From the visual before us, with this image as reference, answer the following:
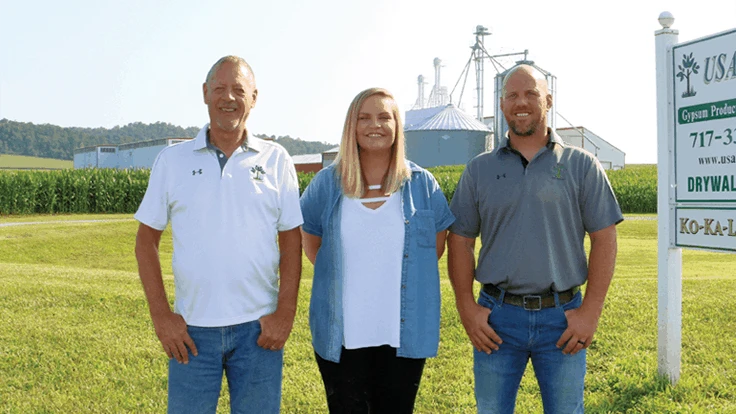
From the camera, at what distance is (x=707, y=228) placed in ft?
14.8

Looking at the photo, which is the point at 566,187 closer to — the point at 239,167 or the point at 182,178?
the point at 239,167

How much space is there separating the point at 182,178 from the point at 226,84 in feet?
1.54

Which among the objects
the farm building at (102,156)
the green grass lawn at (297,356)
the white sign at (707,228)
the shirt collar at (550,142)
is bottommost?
the green grass lawn at (297,356)

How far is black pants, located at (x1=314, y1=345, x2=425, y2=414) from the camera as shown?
297 cm

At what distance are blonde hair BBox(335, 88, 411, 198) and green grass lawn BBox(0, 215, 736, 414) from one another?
8.42ft

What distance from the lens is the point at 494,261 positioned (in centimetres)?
301

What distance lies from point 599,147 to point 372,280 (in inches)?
1942

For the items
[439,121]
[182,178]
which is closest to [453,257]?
[182,178]

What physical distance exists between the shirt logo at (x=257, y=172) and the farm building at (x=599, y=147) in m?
43.7

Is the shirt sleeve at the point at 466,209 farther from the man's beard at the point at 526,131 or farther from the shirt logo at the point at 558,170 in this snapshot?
the shirt logo at the point at 558,170

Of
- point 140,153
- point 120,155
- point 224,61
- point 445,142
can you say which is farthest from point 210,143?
point 120,155

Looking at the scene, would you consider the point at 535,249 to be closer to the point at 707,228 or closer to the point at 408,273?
the point at 408,273

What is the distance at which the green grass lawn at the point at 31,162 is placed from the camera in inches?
3275

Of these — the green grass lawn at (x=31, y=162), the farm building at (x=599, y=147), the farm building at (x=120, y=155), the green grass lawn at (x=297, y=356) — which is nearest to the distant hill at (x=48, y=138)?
the green grass lawn at (x=31, y=162)
